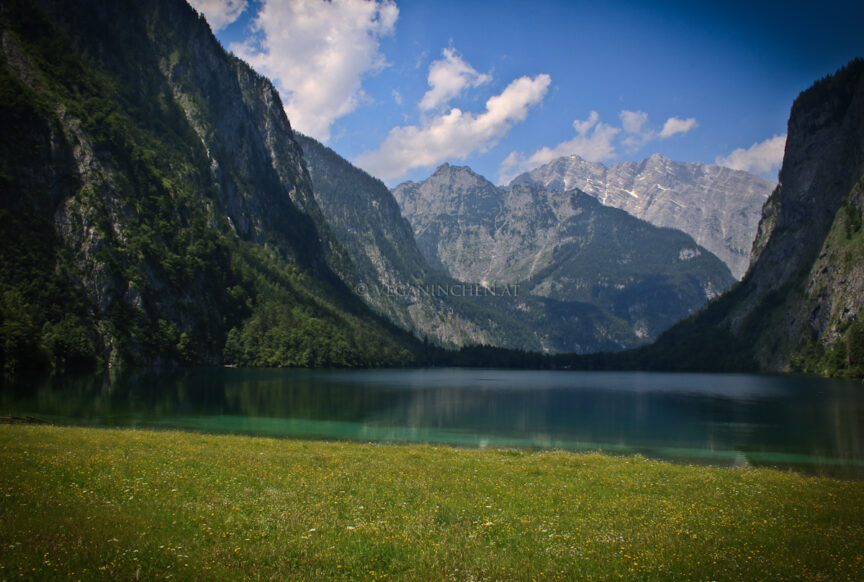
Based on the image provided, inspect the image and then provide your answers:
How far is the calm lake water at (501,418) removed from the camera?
51.7m

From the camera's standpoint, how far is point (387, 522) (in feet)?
53.6

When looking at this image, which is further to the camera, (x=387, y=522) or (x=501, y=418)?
(x=501, y=418)

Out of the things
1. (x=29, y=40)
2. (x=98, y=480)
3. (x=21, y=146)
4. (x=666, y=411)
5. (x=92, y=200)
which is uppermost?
(x=29, y=40)

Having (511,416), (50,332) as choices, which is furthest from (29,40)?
(511,416)

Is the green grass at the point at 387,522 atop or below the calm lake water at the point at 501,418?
atop

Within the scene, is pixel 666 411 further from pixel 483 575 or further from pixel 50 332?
pixel 50 332

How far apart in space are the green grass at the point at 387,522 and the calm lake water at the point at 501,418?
25441 millimetres

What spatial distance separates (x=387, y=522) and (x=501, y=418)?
61206mm

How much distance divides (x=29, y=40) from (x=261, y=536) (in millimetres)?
244354

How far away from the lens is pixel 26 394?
6838 centimetres

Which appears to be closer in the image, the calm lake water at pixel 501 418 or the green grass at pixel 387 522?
the green grass at pixel 387 522

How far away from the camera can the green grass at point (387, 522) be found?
12438mm

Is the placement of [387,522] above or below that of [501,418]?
above

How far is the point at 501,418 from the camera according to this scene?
75.6 m
